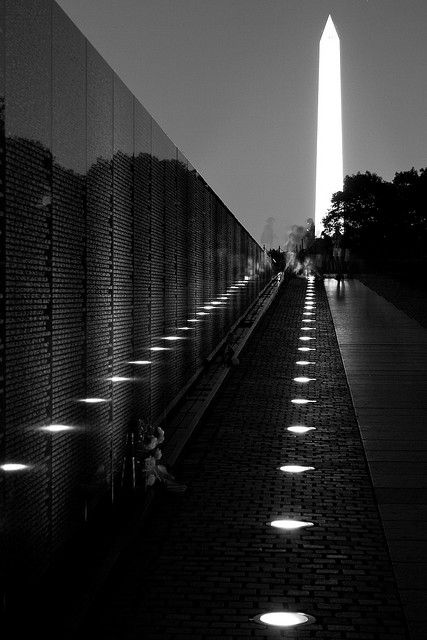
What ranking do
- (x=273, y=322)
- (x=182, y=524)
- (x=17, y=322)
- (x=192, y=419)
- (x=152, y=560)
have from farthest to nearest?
(x=273, y=322) < (x=192, y=419) < (x=182, y=524) < (x=152, y=560) < (x=17, y=322)

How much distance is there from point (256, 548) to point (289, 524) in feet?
2.98

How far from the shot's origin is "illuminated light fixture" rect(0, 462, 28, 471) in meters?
6.90

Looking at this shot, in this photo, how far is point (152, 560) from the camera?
930cm

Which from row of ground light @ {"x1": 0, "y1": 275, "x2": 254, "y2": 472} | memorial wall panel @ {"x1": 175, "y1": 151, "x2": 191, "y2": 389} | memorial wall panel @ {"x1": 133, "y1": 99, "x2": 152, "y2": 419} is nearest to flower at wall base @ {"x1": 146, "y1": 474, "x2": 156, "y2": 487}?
row of ground light @ {"x1": 0, "y1": 275, "x2": 254, "y2": 472}

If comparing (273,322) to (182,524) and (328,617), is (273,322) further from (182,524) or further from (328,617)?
(328,617)

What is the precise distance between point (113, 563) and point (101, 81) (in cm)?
453

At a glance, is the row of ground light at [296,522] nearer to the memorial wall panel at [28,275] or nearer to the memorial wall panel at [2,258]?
the memorial wall panel at [28,275]

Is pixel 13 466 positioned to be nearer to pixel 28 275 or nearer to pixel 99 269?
pixel 28 275

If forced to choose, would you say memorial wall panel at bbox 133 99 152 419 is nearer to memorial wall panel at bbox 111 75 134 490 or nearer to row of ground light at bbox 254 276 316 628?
memorial wall panel at bbox 111 75 134 490

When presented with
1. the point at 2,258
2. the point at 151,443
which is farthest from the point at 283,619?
the point at 151,443

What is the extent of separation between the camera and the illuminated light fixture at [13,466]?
690 cm

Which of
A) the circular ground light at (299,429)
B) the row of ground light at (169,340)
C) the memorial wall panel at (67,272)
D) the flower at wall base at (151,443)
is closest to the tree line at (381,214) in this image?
the row of ground light at (169,340)

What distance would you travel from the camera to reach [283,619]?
25.1 feet

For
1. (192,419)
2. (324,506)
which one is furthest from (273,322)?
(324,506)
